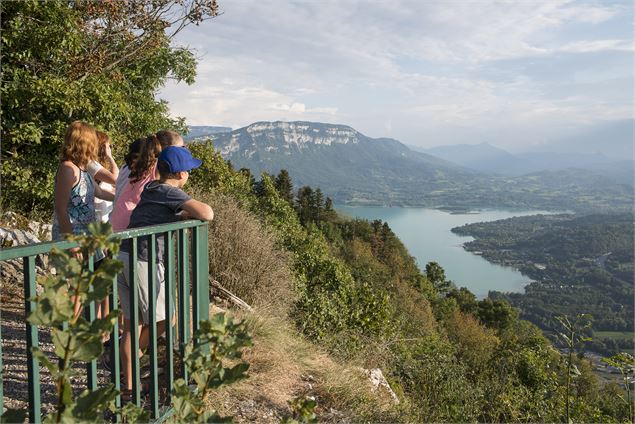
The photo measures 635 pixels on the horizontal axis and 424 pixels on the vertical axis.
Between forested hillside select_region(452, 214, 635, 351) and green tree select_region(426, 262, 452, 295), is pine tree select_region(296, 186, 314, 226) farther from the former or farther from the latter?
forested hillside select_region(452, 214, 635, 351)

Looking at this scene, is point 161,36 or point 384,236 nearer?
point 161,36

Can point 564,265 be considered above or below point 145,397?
below

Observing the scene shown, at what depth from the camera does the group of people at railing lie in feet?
9.09

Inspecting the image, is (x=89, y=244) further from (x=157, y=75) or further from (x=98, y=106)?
(x=157, y=75)

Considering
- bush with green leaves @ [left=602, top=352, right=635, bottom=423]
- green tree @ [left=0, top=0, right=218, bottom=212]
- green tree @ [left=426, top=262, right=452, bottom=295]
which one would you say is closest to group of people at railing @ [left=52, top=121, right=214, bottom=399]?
bush with green leaves @ [left=602, top=352, right=635, bottom=423]

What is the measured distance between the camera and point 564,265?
11931 cm

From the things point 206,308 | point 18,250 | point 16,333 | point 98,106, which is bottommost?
point 16,333

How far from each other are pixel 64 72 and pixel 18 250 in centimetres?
996

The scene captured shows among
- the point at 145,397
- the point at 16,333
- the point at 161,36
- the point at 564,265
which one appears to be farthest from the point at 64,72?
the point at 564,265

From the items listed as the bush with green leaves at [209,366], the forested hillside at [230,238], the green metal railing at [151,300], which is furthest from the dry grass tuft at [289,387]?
the bush with green leaves at [209,366]

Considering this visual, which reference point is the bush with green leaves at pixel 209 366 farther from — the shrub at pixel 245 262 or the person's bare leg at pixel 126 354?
the shrub at pixel 245 262

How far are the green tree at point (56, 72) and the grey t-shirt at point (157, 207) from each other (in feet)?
25.2

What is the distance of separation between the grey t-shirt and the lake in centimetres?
8214

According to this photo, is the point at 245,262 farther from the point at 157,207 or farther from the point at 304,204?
the point at 304,204
